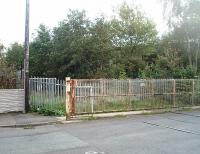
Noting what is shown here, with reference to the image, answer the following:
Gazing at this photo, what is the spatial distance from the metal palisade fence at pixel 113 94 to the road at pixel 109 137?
1442 millimetres

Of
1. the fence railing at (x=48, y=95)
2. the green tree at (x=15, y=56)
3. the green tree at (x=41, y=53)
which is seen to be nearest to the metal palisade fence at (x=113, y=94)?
the fence railing at (x=48, y=95)

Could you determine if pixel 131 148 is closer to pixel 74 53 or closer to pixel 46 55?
pixel 74 53

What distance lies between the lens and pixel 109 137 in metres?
10.8

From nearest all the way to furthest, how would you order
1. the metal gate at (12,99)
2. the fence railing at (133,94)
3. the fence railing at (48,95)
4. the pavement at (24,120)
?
the pavement at (24,120) < the fence railing at (48,95) < the fence railing at (133,94) < the metal gate at (12,99)

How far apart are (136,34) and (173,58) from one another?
45.0 ft

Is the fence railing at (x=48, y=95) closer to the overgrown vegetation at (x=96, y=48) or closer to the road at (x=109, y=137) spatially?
the road at (x=109, y=137)

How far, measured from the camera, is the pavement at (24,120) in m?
13.5

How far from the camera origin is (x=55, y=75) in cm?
2878

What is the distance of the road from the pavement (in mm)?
652

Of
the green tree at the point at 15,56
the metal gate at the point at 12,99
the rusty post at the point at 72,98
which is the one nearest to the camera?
the rusty post at the point at 72,98

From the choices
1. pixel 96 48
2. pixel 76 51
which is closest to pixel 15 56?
pixel 76 51

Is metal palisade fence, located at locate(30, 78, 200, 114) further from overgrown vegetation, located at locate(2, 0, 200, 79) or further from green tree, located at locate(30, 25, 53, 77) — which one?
green tree, located at locate(30, 25, 53, 77)

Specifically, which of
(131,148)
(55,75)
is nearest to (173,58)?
(55,75)

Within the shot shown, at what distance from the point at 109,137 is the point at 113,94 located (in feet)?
19.6
